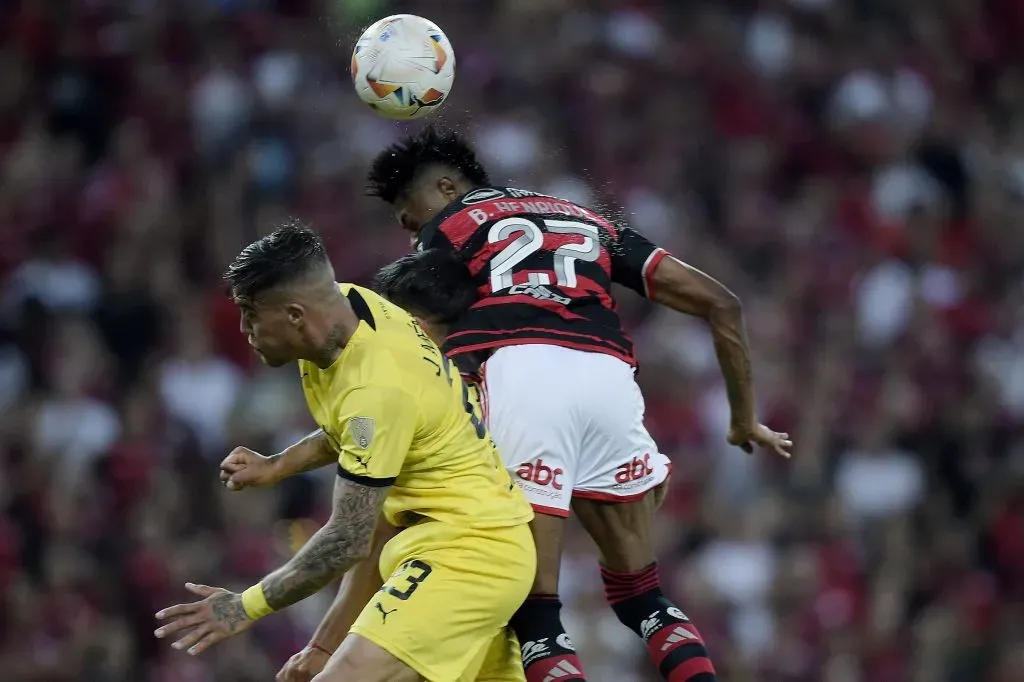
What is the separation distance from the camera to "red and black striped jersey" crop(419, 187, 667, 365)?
5.88 m

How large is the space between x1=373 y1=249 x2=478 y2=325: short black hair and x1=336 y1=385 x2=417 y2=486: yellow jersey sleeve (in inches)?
35.7

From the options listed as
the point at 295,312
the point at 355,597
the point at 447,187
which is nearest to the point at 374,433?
the point at 295,312

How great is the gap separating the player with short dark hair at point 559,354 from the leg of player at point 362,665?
0.67 m

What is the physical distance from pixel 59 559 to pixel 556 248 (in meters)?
5.03

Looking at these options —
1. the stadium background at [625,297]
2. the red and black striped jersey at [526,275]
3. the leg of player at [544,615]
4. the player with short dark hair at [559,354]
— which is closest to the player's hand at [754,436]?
the player with short dark hair at [559,354]

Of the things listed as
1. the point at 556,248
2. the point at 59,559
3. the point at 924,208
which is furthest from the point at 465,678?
the point at 924,208

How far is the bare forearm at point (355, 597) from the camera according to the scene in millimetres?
5754

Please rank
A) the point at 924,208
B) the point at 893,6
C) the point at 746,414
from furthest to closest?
the point at 893,6
the point at 924,208
the point at 746,414

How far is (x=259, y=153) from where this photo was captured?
1196 cm

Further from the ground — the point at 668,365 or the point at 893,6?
the point at 893,6

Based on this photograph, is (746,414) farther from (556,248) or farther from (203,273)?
(203,273)

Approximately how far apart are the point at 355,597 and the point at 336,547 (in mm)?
830

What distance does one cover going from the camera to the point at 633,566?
239 inches

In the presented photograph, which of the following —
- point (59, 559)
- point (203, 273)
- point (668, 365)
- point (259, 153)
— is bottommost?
point (59, 559)
